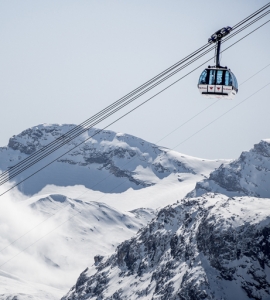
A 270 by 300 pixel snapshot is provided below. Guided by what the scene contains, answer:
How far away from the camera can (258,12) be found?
35.1 m

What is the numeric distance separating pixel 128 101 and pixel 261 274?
16945cm

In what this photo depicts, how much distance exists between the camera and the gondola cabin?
1602 inches

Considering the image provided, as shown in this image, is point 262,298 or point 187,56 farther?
point 262,298

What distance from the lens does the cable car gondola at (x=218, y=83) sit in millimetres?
40688

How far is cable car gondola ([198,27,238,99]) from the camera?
40688 mm

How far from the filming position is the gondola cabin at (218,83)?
40.7 meters

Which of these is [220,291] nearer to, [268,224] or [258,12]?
[268,224]

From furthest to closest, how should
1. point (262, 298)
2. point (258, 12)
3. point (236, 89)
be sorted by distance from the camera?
1. point (262, 298)
2. point (236, 89)
3. point (258, 12)

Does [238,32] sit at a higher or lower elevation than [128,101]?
higher

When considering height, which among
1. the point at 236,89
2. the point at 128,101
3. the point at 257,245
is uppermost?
the point at 257,245


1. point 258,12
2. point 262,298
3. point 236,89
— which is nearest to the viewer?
point 258,12

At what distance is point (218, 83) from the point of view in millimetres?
40812

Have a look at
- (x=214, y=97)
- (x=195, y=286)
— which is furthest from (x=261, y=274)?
(x=214, y=97)

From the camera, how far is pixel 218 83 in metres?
40.8
